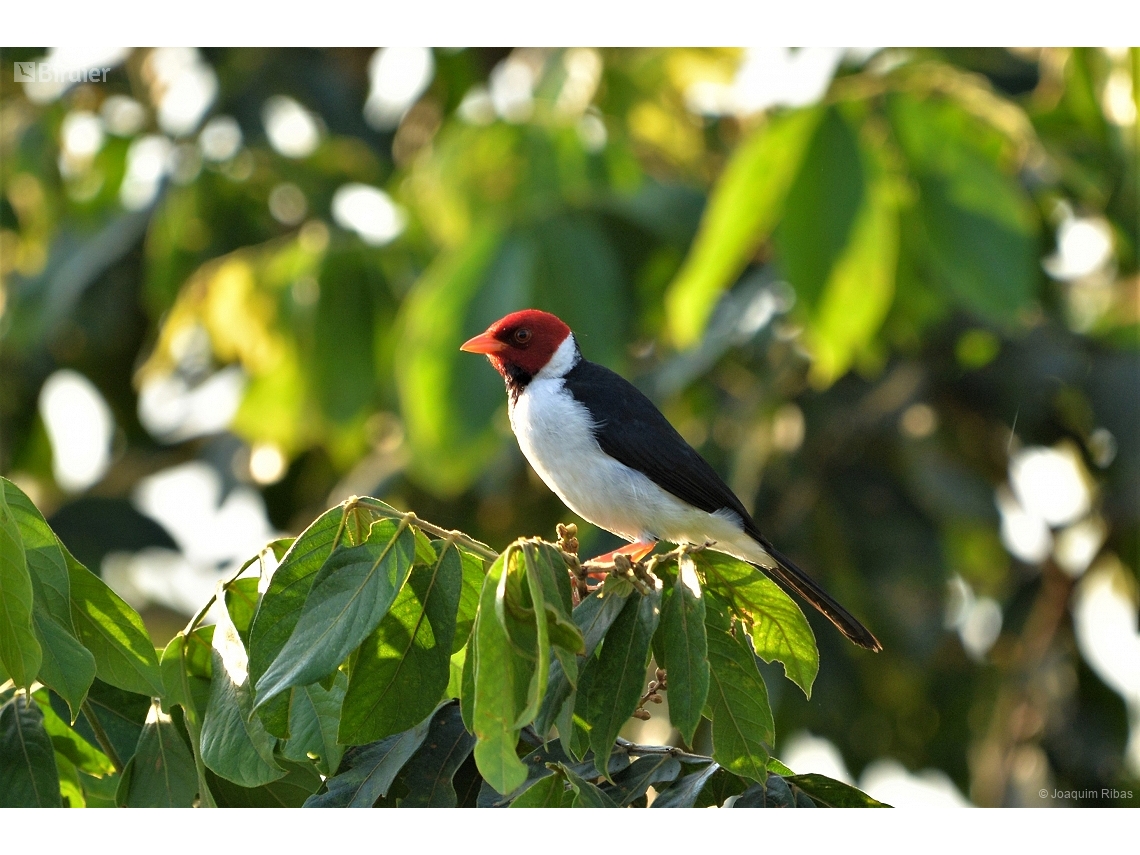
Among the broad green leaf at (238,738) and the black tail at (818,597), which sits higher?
the broad green leaf at (238,738)

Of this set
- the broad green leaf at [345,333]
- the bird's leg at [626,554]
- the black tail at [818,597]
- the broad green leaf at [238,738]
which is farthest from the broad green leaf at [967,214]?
the broad green leaf at [238,738]

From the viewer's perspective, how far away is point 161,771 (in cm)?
289

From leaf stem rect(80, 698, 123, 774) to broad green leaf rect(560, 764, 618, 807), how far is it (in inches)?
45.5

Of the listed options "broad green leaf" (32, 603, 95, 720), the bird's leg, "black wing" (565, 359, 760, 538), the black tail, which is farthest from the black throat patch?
"broad green leaf" (32, 603, 95, 720)

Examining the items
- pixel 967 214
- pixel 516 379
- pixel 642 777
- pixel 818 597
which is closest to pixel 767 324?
pixel 967 214

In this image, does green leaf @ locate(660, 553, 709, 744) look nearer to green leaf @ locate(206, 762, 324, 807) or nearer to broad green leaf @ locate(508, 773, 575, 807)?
broad green leaf @ locate(508, 773, 575, 807)

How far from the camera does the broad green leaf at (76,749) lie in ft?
10.7

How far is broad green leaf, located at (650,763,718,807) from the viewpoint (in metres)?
2.71

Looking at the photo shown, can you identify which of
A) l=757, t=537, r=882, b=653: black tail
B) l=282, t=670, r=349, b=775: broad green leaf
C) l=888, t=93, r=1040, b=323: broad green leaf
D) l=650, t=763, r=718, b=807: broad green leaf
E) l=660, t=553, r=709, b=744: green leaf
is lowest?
l=757, t=537, r=882, b=653: black tail

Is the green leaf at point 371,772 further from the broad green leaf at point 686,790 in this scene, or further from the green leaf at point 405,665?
the broad green leaf at point 686,790

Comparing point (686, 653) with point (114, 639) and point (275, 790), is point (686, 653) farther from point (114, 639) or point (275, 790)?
point (114, 639)

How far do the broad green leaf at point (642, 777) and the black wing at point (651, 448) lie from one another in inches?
52.8

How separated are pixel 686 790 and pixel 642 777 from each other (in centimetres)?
10

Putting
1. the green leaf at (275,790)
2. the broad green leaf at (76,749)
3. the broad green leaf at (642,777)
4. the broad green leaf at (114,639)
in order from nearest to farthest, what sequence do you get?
the broad green leaf at (642,777) < the broad green leaf at (114,639) < the green leaf at (275,790) < the broad green leaf at (76,749)
